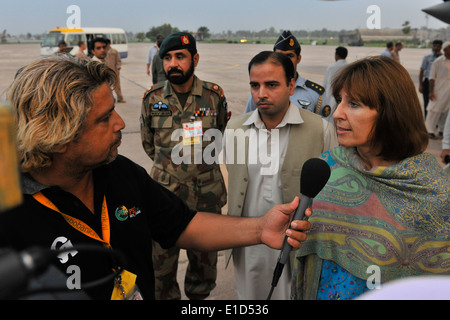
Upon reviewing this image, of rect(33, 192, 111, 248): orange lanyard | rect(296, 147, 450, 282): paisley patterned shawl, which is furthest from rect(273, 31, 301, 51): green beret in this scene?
rect(33, 192, 111, 248): orange lanyard

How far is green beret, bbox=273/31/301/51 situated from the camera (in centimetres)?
388

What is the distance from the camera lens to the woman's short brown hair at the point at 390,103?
5.54 ft

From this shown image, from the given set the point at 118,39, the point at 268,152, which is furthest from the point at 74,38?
the point at 268,152

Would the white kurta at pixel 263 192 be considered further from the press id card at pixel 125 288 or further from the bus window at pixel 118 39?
the bus window at pixel 118 39

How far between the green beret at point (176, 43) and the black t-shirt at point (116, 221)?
1933 mm

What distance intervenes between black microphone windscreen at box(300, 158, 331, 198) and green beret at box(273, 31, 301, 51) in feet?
8.21

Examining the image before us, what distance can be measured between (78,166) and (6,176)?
1122mm

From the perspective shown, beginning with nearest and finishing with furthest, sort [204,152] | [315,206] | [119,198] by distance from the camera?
[119,198], [315,206], [204,152]

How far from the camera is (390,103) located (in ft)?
5.54

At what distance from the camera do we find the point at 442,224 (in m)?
1.67

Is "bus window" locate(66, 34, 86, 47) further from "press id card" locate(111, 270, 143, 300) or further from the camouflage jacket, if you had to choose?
"press id card" locate(111, 270, 143, 300)

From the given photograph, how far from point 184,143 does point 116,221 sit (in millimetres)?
1736
